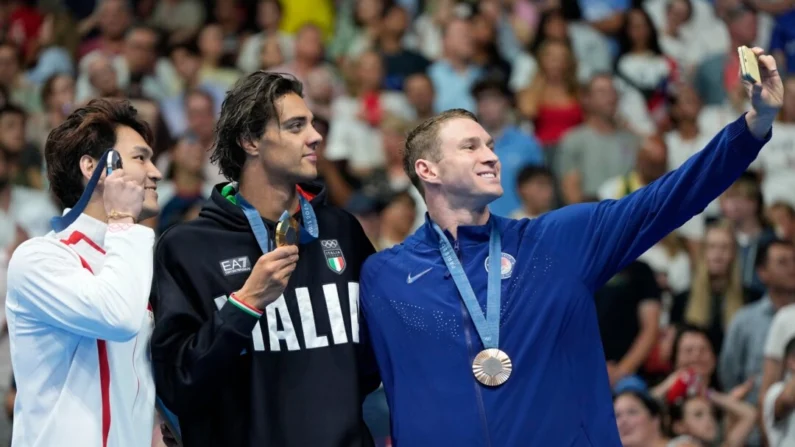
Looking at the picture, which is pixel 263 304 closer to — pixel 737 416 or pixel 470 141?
pixel 470 141

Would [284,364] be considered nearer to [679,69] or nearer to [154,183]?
[154,183]

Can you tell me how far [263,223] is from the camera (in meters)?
5.31

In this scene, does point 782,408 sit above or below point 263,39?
below

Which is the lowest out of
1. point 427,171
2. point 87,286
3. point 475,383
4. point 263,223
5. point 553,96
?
point 475,383

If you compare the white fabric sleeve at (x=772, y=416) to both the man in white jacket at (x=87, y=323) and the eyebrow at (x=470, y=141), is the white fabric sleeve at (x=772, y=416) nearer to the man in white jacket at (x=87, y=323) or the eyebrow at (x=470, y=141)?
the eyebrow at (x=470, y=141)

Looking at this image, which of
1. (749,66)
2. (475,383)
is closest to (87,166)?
(475,383)

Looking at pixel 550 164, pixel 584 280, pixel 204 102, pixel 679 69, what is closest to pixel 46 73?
pixel 204 102

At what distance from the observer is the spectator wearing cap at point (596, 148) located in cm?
1085

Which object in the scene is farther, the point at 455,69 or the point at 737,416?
the point at 455,69

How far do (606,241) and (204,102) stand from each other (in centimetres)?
693

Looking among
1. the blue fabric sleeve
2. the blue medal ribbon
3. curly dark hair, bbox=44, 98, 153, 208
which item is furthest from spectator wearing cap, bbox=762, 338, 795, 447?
the blue medal ribbon

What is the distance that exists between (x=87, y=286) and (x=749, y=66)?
2.45 m

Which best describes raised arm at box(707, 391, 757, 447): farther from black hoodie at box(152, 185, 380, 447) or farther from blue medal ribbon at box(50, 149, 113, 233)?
blue medal ribbon at box(50, 149, 113, 233)

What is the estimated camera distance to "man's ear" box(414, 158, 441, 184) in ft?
18.0
